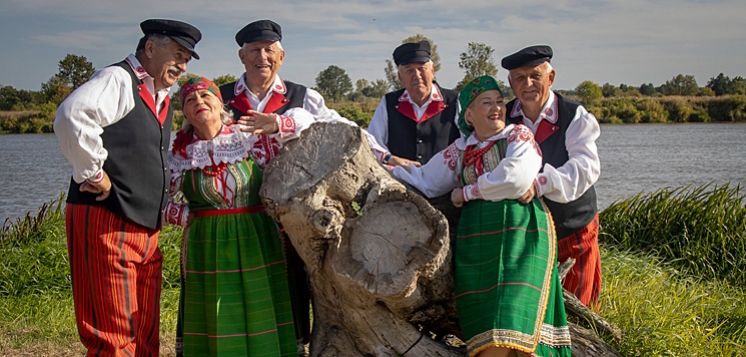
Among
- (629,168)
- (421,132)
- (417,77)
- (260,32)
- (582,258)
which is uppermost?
(260,32)

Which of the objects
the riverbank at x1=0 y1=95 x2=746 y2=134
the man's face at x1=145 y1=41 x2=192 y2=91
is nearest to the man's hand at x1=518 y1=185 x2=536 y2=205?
the man's face at x1=145 y1=41 x2=192 y2=91

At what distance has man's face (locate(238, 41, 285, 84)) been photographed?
10.3 feet

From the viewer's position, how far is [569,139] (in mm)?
2850

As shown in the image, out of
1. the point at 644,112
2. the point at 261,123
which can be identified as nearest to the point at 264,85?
the point at 261,123

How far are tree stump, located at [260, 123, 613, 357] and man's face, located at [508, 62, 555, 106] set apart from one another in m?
0.86

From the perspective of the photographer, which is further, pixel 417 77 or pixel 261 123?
pixel 417 77

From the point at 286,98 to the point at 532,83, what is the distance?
1.29 metres

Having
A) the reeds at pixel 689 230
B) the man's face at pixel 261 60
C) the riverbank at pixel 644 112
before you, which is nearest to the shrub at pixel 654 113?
the riverbank at pixel 644 112

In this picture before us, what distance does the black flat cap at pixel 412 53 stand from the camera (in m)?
3.60

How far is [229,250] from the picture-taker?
104 inches

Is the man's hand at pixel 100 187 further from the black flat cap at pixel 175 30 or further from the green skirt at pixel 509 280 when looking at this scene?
the green skirt at pixel 509 280

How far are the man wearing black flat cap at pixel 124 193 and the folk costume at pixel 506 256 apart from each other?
137 cm

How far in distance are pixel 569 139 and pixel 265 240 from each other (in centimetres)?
153

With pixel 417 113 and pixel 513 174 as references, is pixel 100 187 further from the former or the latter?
pixel 417 113
